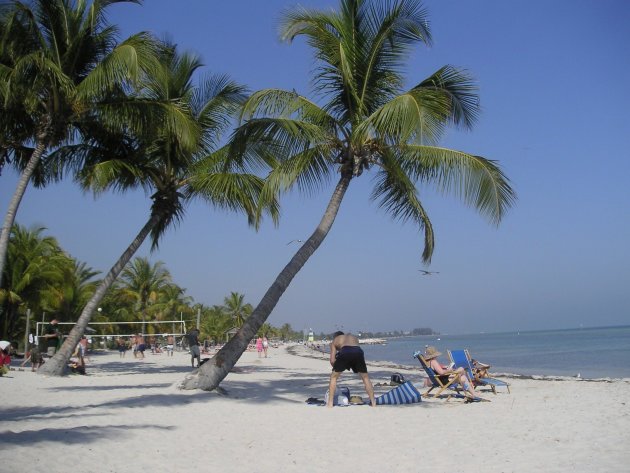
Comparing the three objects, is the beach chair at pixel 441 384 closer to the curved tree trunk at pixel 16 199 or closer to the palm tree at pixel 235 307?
the curved tree trunk at pixel 16 199

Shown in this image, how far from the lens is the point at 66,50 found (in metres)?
A: 12.7

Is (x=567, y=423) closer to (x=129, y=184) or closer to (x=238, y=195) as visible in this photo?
(x=238, y=195)

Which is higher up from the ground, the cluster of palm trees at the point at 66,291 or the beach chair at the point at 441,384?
the cluster of palm trees at the point at 66,291

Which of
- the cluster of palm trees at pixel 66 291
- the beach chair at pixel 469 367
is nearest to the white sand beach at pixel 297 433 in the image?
the beach chair at pixel 469 367

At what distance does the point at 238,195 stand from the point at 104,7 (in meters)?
5.17

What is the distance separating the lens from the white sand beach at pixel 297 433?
4.96 meters

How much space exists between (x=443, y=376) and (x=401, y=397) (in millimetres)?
979

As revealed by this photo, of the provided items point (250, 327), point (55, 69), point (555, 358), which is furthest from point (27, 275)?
point (555, 358)

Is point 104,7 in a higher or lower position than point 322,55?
higher

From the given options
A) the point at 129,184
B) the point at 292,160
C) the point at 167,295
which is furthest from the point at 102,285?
the point at 167,295

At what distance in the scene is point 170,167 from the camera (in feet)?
48.4

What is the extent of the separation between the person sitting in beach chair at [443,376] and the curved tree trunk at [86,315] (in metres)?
7.87

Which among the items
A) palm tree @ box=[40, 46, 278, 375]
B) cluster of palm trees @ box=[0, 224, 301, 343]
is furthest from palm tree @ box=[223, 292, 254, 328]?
palm tree @ box=[40, 46, 278, 375]

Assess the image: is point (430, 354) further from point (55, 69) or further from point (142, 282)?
point (142, 282)
